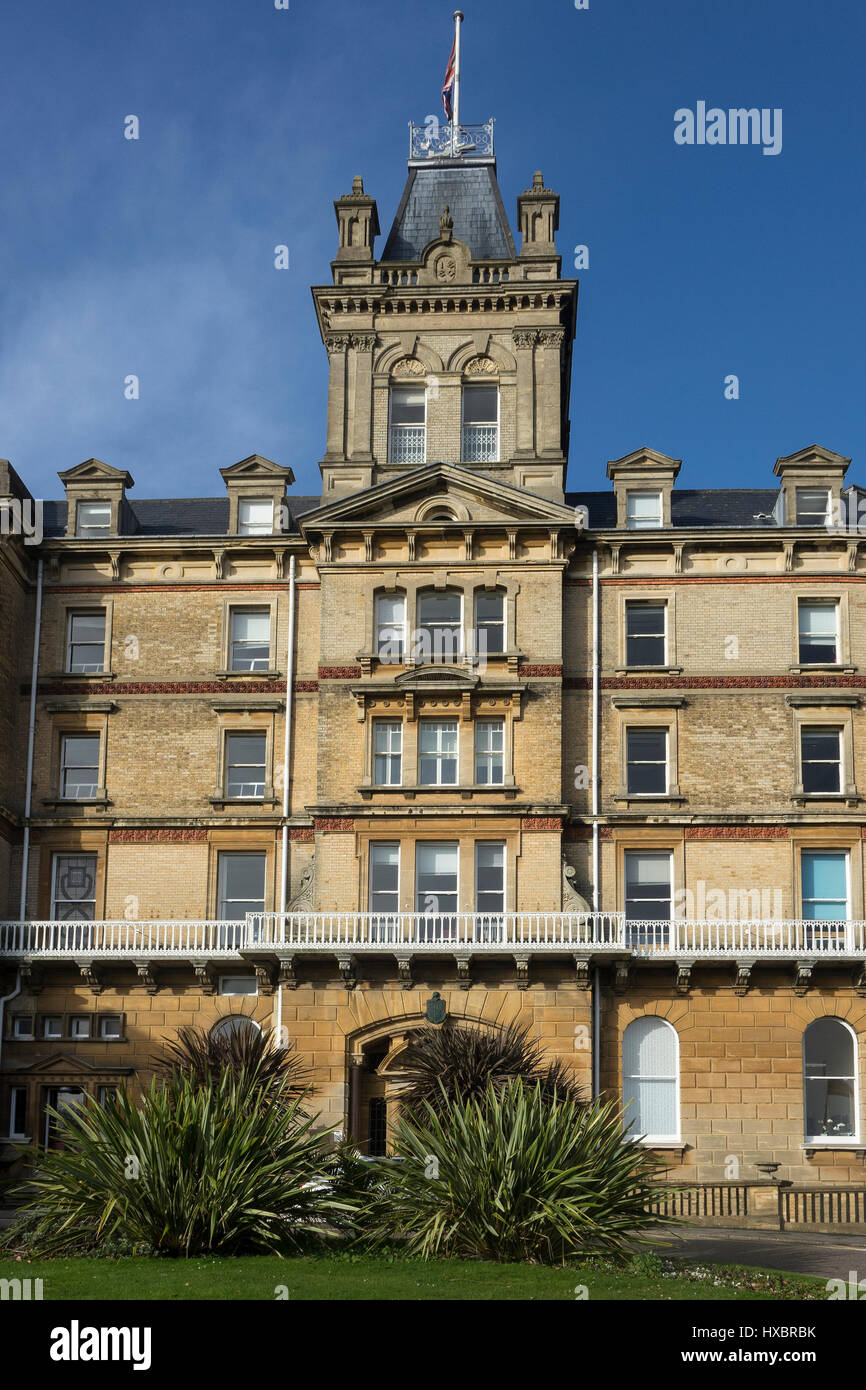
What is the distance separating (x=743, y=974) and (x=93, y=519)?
18.6m

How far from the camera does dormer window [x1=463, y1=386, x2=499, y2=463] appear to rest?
40781 mm

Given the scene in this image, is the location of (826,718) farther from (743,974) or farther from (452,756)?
(452,756)

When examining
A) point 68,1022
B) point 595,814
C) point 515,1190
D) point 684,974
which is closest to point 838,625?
point 595,814

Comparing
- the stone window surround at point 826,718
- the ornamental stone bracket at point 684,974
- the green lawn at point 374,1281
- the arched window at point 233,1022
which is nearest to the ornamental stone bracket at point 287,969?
the arched window at point 233,1022

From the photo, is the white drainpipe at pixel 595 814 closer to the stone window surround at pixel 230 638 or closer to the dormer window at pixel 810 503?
the dormer window at pixel 810 503

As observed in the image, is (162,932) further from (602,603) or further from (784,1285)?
(784,1285)

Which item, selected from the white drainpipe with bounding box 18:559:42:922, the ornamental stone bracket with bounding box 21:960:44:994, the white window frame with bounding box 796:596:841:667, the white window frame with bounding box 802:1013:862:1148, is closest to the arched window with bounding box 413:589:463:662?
the white window frame with bounding box 796:596:841:667

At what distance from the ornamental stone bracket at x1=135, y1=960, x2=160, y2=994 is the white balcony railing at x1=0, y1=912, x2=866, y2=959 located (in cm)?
34

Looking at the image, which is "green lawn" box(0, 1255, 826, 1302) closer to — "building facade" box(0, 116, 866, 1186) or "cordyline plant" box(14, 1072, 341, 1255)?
"cordyline plant" box(14, 1072, 341, 1255)

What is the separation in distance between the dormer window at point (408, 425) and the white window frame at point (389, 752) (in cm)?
640

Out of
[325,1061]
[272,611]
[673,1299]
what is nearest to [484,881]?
[325,1061]

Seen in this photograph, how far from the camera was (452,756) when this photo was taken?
3853 centimetres

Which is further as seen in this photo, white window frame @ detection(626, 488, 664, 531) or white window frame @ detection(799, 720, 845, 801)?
white window frame @ detection(626, 488, 664, 531)

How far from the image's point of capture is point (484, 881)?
37.7 m
